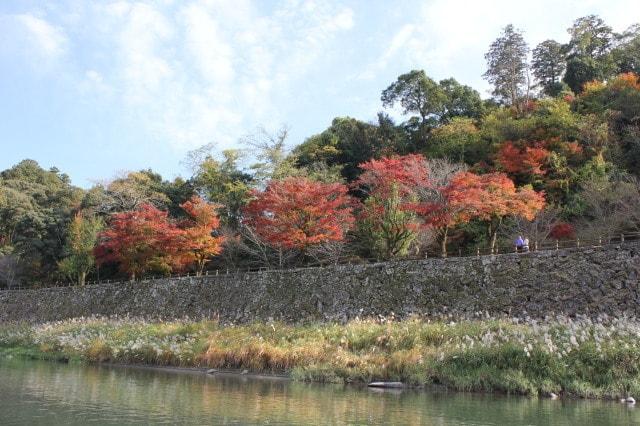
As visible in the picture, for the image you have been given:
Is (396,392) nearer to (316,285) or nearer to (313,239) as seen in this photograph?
(316,285)

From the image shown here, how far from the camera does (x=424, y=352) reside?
47.3 ft

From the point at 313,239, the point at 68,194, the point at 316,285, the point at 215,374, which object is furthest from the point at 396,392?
the point at 68,194

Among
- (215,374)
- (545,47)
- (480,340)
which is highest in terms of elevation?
(545,47)

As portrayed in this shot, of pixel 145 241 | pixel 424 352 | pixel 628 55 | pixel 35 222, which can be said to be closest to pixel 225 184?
pixel 145 241

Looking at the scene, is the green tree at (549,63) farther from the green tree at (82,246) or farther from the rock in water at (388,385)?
the rock in water at (388,385)

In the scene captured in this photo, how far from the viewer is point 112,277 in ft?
134

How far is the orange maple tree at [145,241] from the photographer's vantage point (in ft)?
106

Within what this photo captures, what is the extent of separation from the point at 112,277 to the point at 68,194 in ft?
52.3

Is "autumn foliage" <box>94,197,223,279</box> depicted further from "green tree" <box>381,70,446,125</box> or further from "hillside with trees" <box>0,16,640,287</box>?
"green tree" <box>381,70,446,125</box>

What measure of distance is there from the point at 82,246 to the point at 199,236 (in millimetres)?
11370

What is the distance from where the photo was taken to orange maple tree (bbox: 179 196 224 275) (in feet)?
104

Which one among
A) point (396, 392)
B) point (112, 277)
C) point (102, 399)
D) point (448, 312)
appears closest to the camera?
point (102, 399)

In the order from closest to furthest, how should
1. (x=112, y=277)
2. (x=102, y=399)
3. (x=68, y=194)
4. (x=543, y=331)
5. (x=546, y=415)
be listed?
1. (x=546, y=415)
2. (x=102, y=399)
3. (x=543, y=331)
4. (x=112, y=277)
5. (x=68, y=194)

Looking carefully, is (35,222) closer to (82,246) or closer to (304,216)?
(82,246)
